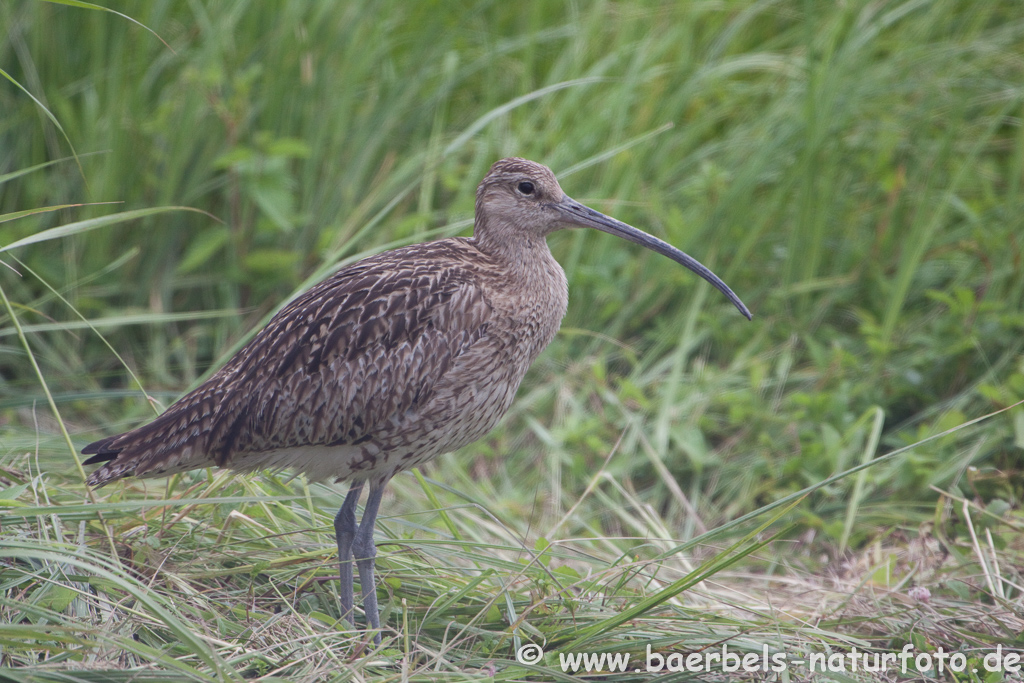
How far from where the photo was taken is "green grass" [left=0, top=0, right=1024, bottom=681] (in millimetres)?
4723

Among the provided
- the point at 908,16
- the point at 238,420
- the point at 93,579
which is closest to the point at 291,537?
the point at 238,420

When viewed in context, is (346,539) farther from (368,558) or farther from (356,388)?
(356,388)

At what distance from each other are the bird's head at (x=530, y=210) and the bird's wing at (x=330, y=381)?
40cm

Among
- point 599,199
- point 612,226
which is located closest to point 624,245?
point 599,199

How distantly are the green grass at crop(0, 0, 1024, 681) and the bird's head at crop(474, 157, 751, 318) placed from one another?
9.5 inches

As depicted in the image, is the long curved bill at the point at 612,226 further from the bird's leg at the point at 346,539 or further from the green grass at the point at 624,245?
the bird's leg at the point at 346,539

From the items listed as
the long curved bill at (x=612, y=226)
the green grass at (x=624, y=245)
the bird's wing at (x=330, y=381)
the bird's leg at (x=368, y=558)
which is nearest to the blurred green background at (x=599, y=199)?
the green grass at (x=624, y=245)

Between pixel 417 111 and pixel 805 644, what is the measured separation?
4.37 meters

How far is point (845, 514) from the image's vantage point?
484 centimetres

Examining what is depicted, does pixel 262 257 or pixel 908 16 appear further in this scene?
pixel 908 16

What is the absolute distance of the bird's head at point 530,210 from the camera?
3.94m

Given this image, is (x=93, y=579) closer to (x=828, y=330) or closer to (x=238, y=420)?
(x=238, y=420)

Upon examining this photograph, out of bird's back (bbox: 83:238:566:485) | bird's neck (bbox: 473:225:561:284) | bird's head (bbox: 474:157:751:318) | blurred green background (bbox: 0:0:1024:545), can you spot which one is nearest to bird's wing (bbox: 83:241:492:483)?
bird's back (bbox: 83:238:566:485)

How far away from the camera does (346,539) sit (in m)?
3.80
